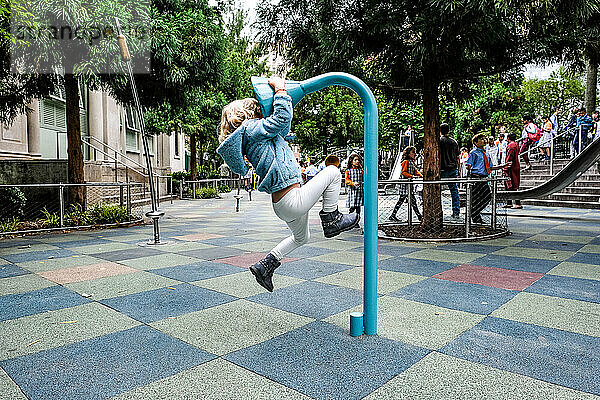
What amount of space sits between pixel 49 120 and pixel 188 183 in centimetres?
778

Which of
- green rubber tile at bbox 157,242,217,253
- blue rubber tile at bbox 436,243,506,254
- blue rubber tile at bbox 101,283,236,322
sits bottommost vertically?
blue rubber tile at bbox 101,283,236,322

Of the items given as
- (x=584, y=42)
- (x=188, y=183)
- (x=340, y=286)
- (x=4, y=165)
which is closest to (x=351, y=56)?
(x=584, y=42)

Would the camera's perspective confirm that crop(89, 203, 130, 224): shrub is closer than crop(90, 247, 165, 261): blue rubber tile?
No

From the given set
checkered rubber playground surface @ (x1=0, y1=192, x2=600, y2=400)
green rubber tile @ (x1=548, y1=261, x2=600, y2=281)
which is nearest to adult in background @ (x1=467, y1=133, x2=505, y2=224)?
checkered rubber playground surface @ (x1=0, y1=192, x2=600, y2=400)

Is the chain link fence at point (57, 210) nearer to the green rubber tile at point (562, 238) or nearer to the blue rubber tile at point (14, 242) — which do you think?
the blue rubber tile at point (14, 242)

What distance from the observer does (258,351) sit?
117 inches

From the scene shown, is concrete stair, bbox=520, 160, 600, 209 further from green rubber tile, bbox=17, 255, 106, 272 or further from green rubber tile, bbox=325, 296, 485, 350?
green rubber tile, bbox=17, 255, 106, 272

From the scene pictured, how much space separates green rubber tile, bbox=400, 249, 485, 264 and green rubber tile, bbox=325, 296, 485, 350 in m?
2.17

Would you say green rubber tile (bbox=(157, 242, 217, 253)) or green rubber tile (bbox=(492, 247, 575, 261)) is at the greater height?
green rubber tile (bbox=(492, 247, 575, 261))

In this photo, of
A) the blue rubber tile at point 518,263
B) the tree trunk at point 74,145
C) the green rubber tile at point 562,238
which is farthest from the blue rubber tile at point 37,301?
the green rubber tile at point 562,238

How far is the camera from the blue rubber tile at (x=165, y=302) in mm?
3815

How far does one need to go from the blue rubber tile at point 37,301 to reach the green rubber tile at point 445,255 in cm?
414

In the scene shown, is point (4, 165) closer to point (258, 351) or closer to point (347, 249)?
point (347, 249)

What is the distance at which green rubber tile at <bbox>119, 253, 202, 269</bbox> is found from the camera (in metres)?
5.87
